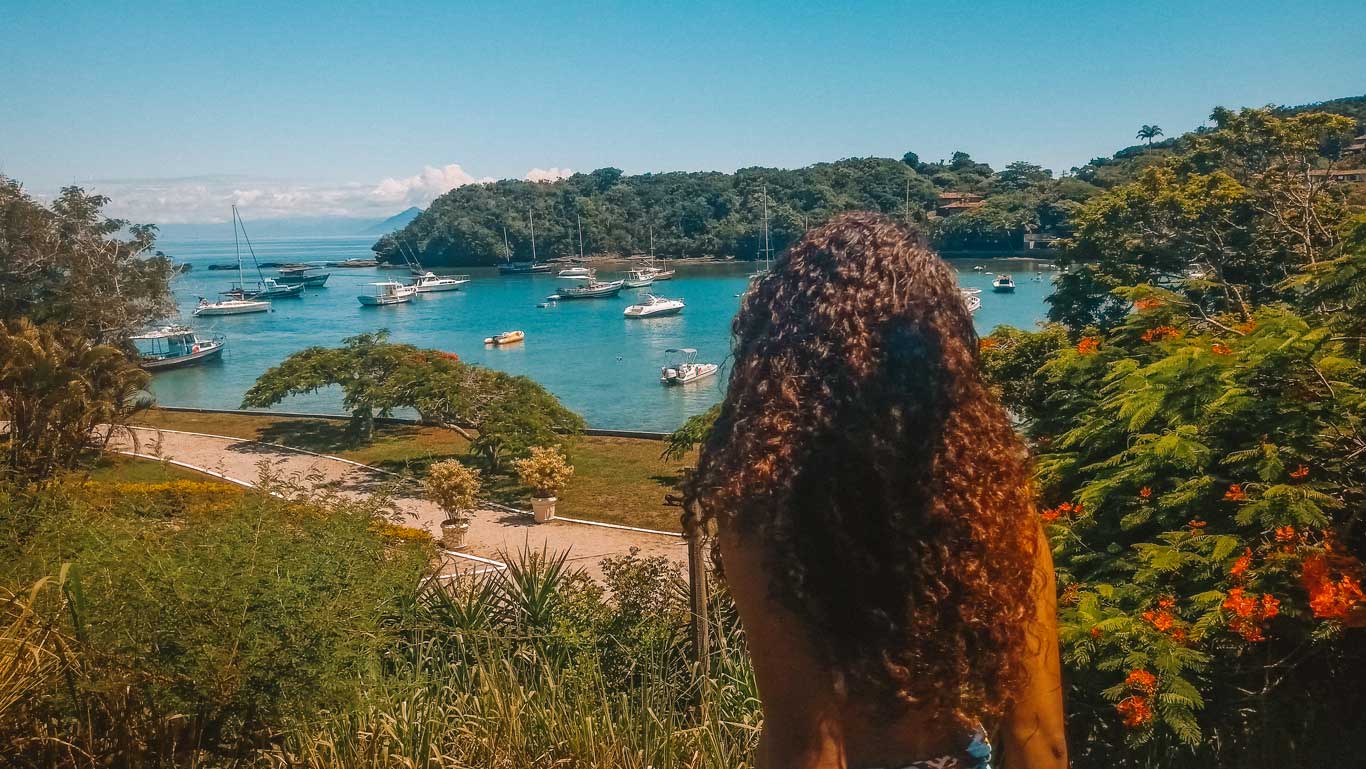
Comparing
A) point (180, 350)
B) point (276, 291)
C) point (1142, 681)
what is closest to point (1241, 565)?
point (1142, 681)

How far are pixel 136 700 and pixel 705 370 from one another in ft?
115

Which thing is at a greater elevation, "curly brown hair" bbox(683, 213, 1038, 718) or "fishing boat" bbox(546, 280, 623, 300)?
"curly brown hair" bbox(683, 213, 1038, 718)

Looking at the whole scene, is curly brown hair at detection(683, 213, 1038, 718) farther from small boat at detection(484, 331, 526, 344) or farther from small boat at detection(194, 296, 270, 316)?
small boat at detection(194, 296, 270, 316)

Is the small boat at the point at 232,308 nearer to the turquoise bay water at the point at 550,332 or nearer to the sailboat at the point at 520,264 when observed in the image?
the turquoise bay water at the point at 550,332

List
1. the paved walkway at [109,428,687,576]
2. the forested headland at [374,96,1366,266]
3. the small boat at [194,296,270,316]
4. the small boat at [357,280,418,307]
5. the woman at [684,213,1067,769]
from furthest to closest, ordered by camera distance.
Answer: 1. the small boat at [194,296,270,316]
2. the small boat at [357,280,418,307]
3. the paved walkway at [109,428,687,576]
4. the forested headland at [374,96,1366,266]
5. the woman at [684,213,1067,769]

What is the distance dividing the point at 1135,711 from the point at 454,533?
1074 centimetres

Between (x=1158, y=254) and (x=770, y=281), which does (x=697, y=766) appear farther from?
(x=1158, y=254)

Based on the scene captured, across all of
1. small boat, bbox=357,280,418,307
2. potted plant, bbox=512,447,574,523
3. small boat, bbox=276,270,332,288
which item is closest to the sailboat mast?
small boat, bbox=357,280,418,307

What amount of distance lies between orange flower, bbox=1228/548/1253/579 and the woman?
196 centimetres

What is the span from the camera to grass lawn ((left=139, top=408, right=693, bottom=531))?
52.4ft

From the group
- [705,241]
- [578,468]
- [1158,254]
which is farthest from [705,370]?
[1158,254]

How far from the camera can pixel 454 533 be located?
12430 millimetres

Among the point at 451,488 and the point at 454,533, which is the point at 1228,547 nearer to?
the point at 454,533

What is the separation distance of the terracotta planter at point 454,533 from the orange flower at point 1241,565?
32.8 feet
